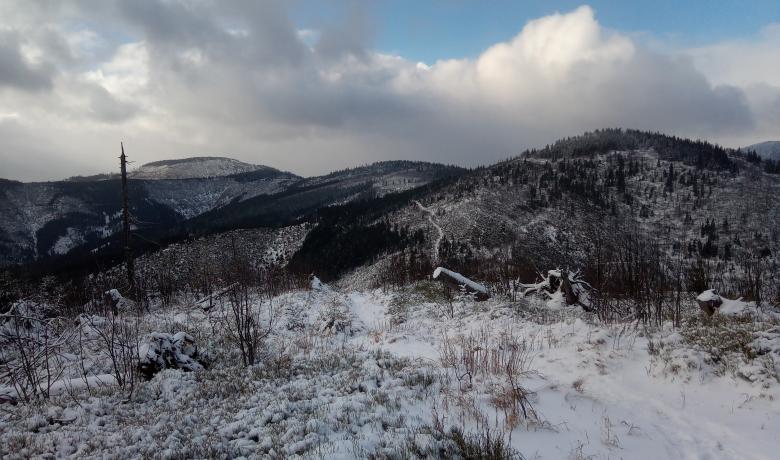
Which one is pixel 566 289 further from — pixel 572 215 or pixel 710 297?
pixel 572 215

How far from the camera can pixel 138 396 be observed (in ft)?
24.6

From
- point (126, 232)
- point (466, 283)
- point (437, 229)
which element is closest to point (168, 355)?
point (466, 283)

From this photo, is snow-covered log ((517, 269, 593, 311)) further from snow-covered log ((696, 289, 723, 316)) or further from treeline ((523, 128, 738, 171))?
treeline ((523, 128, 738, 171))

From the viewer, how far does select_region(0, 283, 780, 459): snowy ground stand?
16.3ft

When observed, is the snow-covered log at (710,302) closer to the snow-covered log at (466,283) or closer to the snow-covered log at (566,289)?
the snow-covered log at (566,289)

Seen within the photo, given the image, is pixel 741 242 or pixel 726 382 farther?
pixel 741 242

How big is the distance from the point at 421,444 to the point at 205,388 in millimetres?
5244

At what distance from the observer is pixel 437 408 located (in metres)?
6.10

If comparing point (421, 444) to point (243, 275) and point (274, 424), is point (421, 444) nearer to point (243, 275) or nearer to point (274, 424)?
point (274, 424)

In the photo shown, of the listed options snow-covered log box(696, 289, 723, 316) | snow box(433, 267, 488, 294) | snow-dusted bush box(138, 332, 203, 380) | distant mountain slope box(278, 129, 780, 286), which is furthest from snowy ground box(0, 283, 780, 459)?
distant mountain slope box(278, 129, 780, 286)

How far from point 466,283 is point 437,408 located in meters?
15.7

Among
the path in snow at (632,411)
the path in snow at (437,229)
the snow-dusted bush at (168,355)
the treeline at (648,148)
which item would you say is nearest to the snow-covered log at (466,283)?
the path in snow at (632,411)

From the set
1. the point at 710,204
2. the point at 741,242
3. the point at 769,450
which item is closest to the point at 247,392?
the point at 769,450

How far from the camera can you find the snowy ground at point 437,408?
4977 mm
